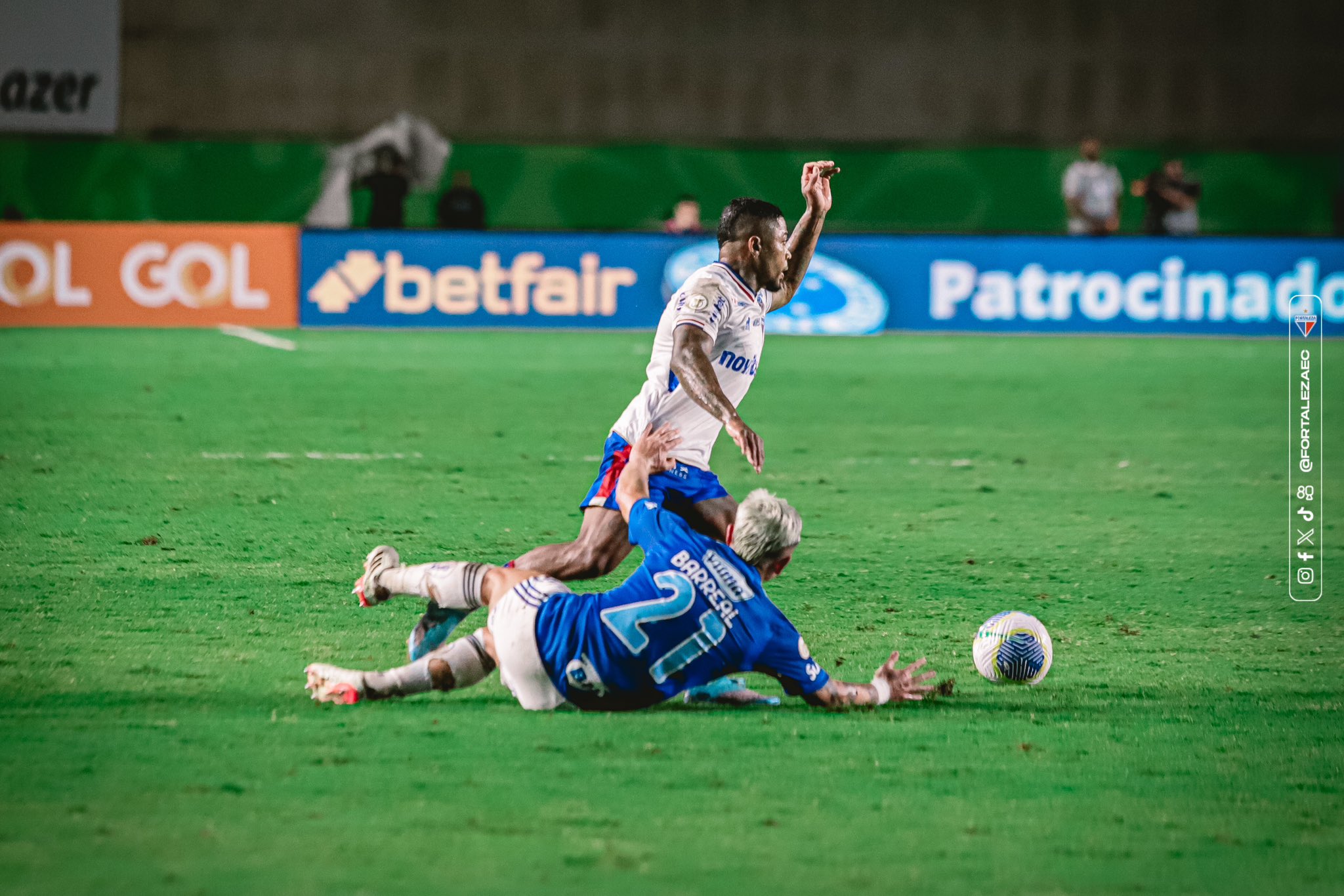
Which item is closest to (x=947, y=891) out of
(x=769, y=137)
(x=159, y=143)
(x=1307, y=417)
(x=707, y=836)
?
(x=707, y=836)

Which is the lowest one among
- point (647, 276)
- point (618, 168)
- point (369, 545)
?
point (369, 545)

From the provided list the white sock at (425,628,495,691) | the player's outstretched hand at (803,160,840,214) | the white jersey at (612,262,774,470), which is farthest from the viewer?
the player's outstretched hand at (803,160,840,214)

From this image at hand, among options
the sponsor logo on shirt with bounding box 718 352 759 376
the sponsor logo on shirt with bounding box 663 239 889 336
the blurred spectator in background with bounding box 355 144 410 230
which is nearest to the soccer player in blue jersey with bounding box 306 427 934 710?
the sponsor logo on shirt with bounding box 718 352 759 376

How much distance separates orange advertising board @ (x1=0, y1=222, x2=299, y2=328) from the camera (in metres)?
20.3

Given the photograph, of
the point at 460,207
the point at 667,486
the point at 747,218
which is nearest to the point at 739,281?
the point at 747,218

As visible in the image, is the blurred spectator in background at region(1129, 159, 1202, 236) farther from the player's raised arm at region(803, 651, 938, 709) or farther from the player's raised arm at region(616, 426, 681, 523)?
the player's raised arm at region(803, 651, 938, 709)

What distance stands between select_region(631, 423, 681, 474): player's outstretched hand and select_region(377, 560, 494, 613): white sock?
726 millimetres

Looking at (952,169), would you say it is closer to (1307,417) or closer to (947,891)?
(1307,417)

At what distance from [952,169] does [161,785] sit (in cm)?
2888

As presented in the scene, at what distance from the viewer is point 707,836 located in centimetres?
472

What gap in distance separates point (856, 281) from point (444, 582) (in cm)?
1529

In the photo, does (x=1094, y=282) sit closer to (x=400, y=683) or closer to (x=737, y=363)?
(x=737, y=363)

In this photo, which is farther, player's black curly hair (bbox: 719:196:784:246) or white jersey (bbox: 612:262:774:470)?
player's black curly hair (bbox: 719:196:784:246)

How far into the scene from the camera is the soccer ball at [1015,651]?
6484mm
